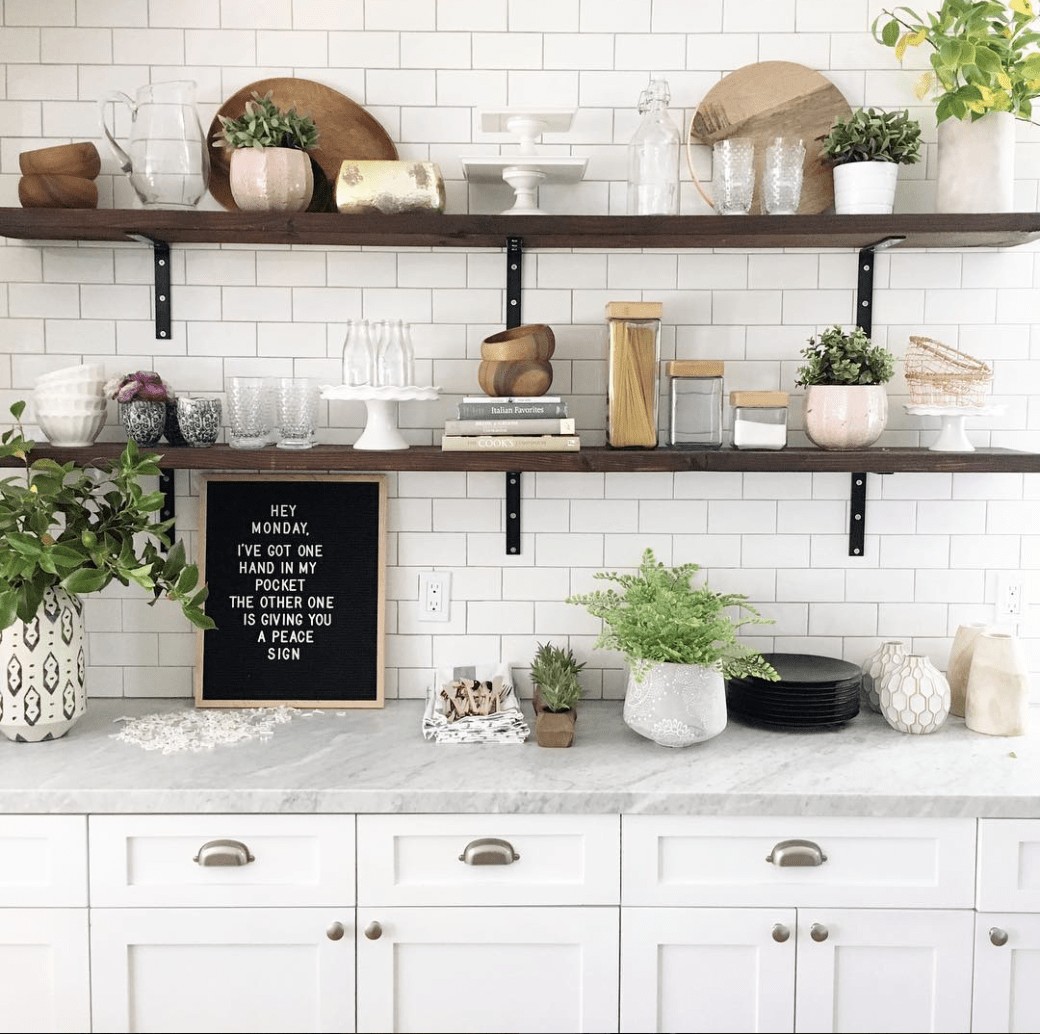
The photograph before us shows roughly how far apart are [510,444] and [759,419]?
0.53 m

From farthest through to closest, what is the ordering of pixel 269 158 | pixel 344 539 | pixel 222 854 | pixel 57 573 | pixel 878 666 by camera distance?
pixel 344 539 → pixel 878 666 → pixel 269 158 → pixel 57 573 → pixel 222 854

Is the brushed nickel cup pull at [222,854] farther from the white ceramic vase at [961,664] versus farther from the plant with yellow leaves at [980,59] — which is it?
the plant with yellow leaves at [980,59]

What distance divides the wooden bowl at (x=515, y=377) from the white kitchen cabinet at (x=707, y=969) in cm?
106

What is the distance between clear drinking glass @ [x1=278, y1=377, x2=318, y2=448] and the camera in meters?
2.28

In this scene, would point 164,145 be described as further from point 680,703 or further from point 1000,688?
point 1000,688

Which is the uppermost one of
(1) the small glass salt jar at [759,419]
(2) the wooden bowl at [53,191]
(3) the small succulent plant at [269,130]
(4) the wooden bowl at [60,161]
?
(3) the small succulent plant at [269,130]

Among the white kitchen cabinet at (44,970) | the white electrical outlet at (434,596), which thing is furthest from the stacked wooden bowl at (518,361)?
the white kitchen cabinet at (44,970)

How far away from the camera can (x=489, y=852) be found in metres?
1.96

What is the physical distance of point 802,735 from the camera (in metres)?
2.28

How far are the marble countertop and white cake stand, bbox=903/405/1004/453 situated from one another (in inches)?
24.3

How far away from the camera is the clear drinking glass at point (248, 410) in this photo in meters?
2.27

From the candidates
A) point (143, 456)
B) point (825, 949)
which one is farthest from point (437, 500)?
point (825, 949)

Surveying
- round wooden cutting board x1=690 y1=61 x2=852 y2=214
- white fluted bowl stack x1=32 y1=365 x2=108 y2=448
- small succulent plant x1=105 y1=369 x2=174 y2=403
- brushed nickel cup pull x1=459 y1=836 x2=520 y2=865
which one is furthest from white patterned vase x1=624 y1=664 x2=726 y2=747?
white fluted bowl stack x1=32 y1=365 x2=108 y2=448

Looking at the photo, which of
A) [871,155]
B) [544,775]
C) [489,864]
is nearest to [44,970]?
[489,864]
